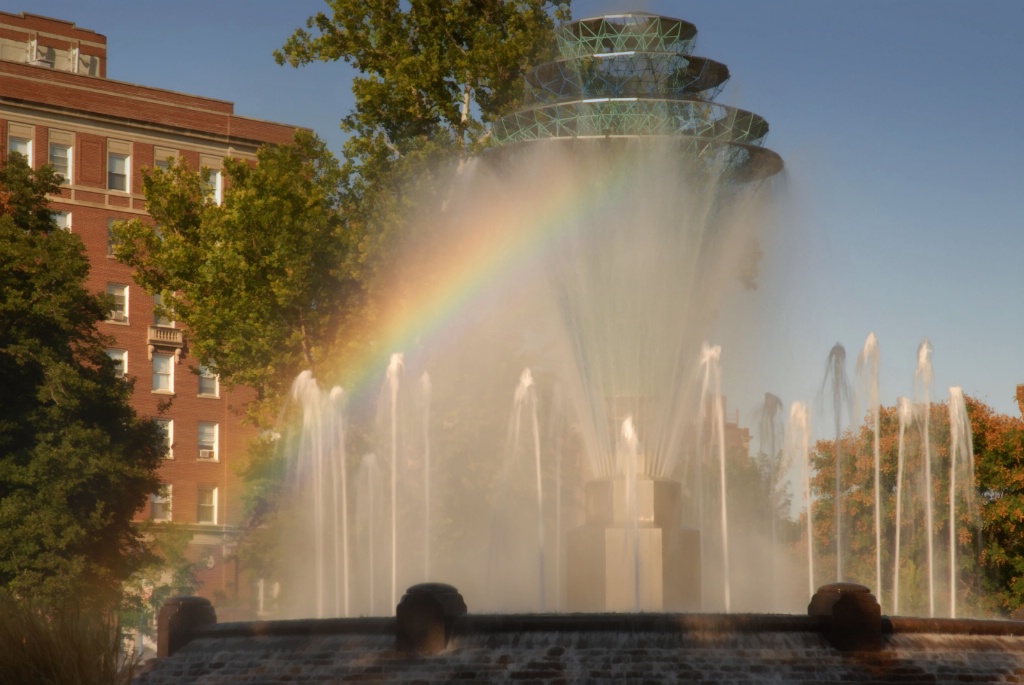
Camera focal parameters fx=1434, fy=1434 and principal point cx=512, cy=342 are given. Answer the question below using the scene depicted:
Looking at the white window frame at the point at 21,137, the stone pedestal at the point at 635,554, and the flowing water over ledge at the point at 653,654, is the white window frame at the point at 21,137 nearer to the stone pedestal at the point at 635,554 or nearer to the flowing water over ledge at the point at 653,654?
the stone pedestal at the point at 635,554

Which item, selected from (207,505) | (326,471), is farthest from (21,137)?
(326,471)

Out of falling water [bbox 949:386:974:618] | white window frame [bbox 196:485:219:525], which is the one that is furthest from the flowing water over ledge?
white window frame [bbox 196:485:219:525]

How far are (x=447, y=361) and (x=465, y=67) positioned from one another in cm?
951

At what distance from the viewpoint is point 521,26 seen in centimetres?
4434

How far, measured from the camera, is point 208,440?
71125 millimetres

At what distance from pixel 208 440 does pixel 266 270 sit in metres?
30.9

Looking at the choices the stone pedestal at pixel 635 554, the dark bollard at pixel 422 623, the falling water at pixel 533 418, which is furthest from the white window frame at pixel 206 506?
the dark bollard at pixel 422 623

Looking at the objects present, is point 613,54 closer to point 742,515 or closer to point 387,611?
point 387,611

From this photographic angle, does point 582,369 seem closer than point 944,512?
Yes

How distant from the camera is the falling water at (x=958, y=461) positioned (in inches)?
1273

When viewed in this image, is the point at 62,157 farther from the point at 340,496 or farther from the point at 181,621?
the point at 181,621

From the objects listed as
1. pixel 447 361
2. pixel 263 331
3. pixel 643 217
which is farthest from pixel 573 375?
pixel 263 331

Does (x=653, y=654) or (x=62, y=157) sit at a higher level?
(x=62, y=157)

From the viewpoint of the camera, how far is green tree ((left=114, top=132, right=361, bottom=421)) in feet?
135
